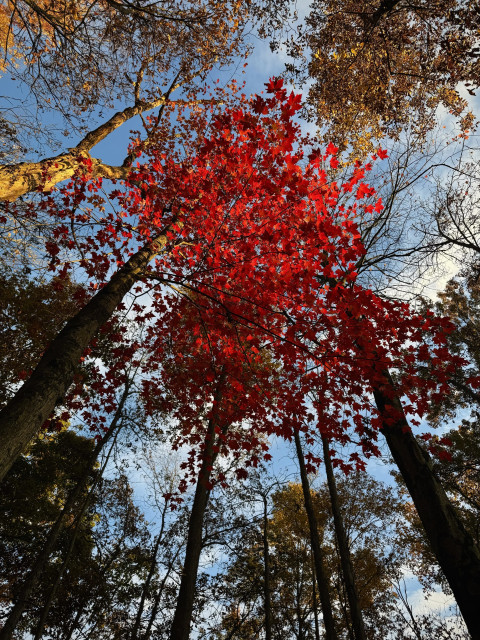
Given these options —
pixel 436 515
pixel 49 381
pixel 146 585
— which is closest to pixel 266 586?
pixel 146 585

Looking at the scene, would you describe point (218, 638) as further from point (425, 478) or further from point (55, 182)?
point (55, 182)

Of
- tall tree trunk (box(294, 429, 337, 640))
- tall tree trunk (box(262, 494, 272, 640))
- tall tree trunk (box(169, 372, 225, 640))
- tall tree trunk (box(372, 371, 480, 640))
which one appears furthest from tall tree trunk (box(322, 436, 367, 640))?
tall tree trunk (box(262, 494, 272, 640))

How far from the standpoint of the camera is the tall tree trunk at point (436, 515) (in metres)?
3.69

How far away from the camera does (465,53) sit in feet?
19.0

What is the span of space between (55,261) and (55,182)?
1.53 meters

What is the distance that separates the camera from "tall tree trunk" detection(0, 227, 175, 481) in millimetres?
2469

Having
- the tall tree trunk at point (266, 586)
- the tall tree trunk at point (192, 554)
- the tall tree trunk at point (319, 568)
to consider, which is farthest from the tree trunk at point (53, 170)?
the tall tree trunk at point (266, 586)

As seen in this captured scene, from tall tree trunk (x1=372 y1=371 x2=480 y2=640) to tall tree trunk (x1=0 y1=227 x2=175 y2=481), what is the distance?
4732 millimetres

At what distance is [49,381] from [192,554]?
6.64 m

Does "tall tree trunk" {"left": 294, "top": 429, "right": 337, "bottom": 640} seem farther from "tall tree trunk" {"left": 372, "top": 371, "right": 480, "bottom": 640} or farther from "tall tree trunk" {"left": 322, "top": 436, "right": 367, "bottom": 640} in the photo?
"tall tree trunk" {"left": 372, "top": 371, "right": 480, "bottom": 640}

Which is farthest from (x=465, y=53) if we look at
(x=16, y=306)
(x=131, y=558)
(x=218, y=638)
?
(x=218, y=638)

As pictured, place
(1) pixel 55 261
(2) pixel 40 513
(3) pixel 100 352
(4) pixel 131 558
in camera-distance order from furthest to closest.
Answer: (4) pixel 131 558
(2) pixel 40 513
(3) pixel 100 352
(1) pixel 55 261

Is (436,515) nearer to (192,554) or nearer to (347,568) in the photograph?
(347,568)

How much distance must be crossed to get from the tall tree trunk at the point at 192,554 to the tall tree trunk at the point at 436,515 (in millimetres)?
5126
